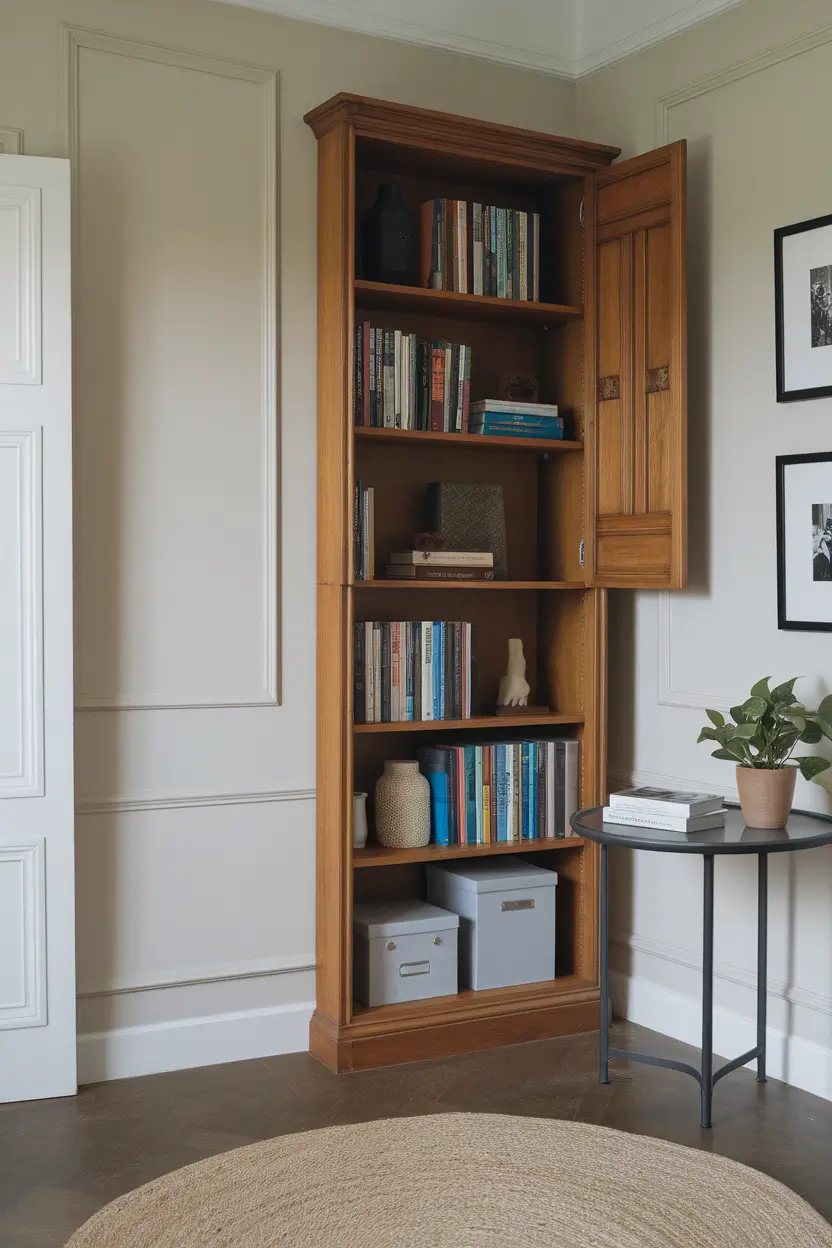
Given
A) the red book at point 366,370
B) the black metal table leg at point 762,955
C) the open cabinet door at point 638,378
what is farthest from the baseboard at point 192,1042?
the red book at point 366,370

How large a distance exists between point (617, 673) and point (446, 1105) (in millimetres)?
1549

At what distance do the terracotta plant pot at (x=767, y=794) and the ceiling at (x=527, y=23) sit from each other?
2.27 m

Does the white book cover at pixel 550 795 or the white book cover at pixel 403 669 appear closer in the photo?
the white book cover at pixel 403 669

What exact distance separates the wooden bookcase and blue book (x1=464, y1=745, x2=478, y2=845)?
0.24 feet

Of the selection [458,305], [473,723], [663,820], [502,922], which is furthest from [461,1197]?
[458,305]

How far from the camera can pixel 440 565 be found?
3873 mm

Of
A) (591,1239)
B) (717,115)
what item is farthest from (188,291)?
(591,1239)

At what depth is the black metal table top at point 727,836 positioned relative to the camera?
3.11 meters

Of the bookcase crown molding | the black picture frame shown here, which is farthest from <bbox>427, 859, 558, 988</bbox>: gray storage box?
the bookcase crown molding

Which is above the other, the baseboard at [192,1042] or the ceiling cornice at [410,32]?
the ceiling cornice at [410,32]

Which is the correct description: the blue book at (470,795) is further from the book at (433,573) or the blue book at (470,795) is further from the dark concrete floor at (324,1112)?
the dark concrete floor at (324,1112)

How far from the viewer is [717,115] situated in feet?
12.4

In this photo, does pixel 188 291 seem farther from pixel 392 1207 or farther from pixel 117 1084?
pixel 392 1207

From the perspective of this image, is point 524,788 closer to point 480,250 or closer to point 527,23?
point 480,250
